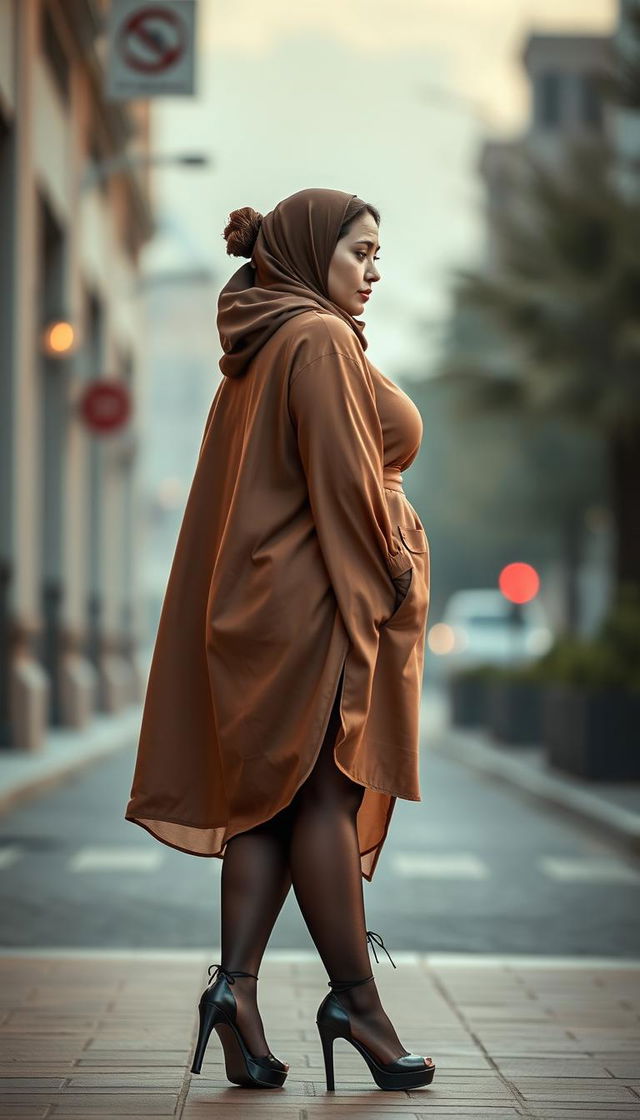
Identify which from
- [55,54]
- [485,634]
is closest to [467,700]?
[55,54]

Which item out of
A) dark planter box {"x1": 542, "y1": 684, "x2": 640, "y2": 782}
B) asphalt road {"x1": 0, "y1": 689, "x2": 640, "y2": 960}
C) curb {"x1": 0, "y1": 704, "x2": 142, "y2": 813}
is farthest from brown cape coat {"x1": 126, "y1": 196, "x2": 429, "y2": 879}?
dark planter box {"x1": 542, "y1": 684, "x2": 640, "y2": 782}

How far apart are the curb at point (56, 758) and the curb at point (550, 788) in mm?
3756

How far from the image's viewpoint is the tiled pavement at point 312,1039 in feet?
12.3

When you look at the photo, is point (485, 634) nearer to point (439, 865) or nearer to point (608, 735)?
point (608, 735)

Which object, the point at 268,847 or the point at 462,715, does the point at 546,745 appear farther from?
the point at 268,847

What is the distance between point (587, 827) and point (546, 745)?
4244mm

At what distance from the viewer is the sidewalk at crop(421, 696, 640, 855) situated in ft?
34.4

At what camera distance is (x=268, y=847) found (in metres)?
3.94

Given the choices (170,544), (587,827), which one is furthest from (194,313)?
(587,827)

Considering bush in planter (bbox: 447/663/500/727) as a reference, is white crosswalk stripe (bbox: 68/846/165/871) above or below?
above

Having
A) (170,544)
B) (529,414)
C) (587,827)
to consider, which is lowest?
(170,544)

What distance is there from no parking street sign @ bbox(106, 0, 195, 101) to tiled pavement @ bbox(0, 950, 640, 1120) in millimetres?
10687

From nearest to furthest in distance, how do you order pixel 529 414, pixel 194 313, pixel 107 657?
pixel 529 414, pixel 107 657, pixel 194 313

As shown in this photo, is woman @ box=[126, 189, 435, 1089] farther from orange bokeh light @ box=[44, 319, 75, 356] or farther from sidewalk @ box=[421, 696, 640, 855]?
orange bokeh light @ box=[44, 319, 75, 356]
